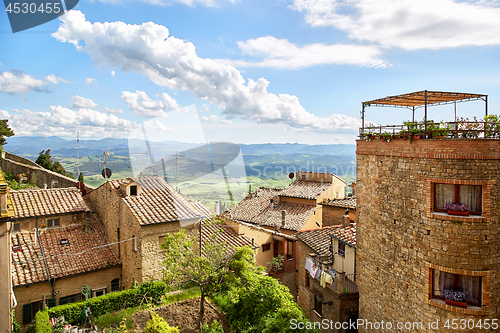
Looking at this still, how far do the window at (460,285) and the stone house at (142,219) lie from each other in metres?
10.5

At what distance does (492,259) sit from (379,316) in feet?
15.2

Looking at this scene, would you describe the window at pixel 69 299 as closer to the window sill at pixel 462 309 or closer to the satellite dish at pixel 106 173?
the satellite dish at pixel 106 173

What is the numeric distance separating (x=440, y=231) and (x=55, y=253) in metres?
17.5

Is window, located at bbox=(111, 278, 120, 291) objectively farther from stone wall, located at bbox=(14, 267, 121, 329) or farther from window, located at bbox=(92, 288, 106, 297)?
window, located at bbox=(92, 288, 106, 297)

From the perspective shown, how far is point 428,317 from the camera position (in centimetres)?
912

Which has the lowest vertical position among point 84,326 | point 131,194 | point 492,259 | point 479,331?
point 84,326

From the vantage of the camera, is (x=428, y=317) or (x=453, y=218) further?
(x=428, y=317)

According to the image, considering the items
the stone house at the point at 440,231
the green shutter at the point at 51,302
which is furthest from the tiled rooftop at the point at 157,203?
the stone house at the point at 440,231

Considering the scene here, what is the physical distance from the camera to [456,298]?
866 centimetres

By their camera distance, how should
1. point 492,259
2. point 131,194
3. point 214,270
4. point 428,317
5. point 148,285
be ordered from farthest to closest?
point 131,194
point 148,285
point 214,270
point 428,317
point 492,259

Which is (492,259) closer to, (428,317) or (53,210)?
(428,317)

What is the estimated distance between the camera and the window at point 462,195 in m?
8.61

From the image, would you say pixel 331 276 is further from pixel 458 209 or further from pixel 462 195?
pixel 462 195

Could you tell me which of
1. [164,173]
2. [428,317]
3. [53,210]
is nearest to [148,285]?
[164,173]
